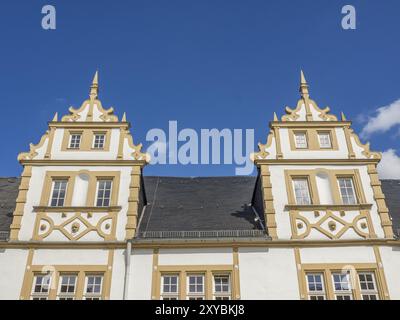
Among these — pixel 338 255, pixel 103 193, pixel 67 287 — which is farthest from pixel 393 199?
pixel 67 287

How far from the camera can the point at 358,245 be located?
670 inches

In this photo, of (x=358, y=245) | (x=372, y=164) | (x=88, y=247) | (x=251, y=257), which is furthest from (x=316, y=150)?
(x=88, y=247)

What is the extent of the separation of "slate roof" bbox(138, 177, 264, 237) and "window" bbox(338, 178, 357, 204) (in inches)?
146

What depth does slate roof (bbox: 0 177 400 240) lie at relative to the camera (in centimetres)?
1842

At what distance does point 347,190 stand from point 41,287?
1283cm

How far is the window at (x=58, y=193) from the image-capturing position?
18.4 meters

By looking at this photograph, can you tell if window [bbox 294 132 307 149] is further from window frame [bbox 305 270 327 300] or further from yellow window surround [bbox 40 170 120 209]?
yellow window surround [bbox 40 170 120 209]

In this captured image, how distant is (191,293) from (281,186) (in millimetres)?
5891

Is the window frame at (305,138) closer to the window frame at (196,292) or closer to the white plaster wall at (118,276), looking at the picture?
the window frame at (196,292)

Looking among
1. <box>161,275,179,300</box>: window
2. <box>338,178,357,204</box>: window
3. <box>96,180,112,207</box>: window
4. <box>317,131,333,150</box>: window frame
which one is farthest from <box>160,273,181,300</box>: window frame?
<box>317,131,333,150</box>: window frame

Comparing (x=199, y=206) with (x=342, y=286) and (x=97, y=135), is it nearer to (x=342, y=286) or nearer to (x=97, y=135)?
(x=97, y=135)

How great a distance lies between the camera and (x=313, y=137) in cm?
2023

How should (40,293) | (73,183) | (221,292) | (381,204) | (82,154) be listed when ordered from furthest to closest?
1. (82,154)
2. (73,183)
3. (381,204)
4. (221,292)
5. (40,293)
